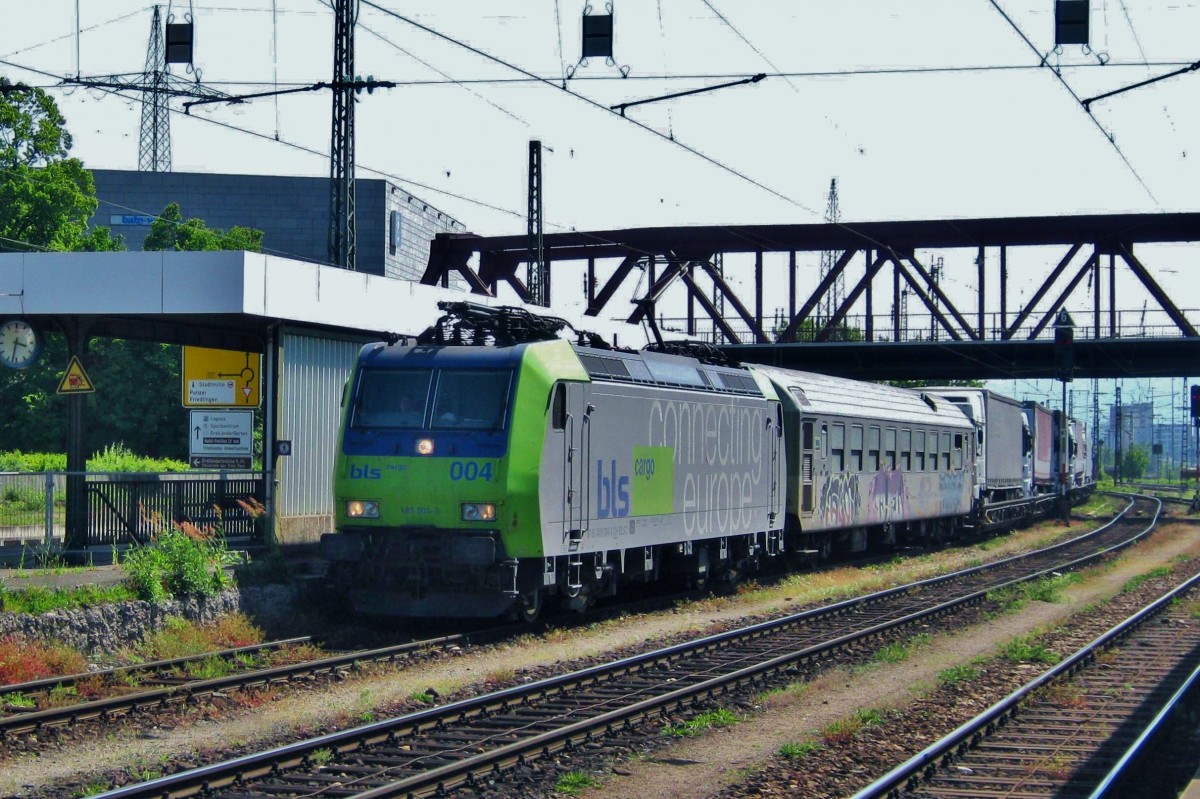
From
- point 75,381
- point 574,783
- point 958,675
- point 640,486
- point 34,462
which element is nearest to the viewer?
point 574,783

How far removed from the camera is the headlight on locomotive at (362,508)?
15953 mm

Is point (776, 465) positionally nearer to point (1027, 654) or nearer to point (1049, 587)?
point (1049, 587)

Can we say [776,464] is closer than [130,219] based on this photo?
Yes

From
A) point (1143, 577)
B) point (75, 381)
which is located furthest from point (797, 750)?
point (1143, 577)

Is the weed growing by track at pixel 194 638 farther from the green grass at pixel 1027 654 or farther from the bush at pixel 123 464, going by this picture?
the bush at pixel 123 464

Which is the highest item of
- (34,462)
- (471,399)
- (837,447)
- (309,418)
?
(471,399)

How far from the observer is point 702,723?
11.8 m

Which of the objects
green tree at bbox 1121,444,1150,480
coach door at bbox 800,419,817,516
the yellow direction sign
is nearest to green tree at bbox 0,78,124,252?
the yellow direction sign

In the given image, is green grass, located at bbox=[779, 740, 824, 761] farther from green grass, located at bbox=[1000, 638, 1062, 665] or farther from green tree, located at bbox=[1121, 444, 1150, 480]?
green tree, located at bbox=[1121, 444, 1150, 480]

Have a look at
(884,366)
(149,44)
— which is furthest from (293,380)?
(149,44)

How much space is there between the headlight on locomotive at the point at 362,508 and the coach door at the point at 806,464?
10.1m

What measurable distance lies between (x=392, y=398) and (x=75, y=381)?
17.8ft

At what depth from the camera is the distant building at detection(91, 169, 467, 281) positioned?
6675 centimetres

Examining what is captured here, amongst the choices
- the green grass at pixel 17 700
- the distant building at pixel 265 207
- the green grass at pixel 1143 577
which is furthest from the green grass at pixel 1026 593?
the distant building at pixel 265 207
